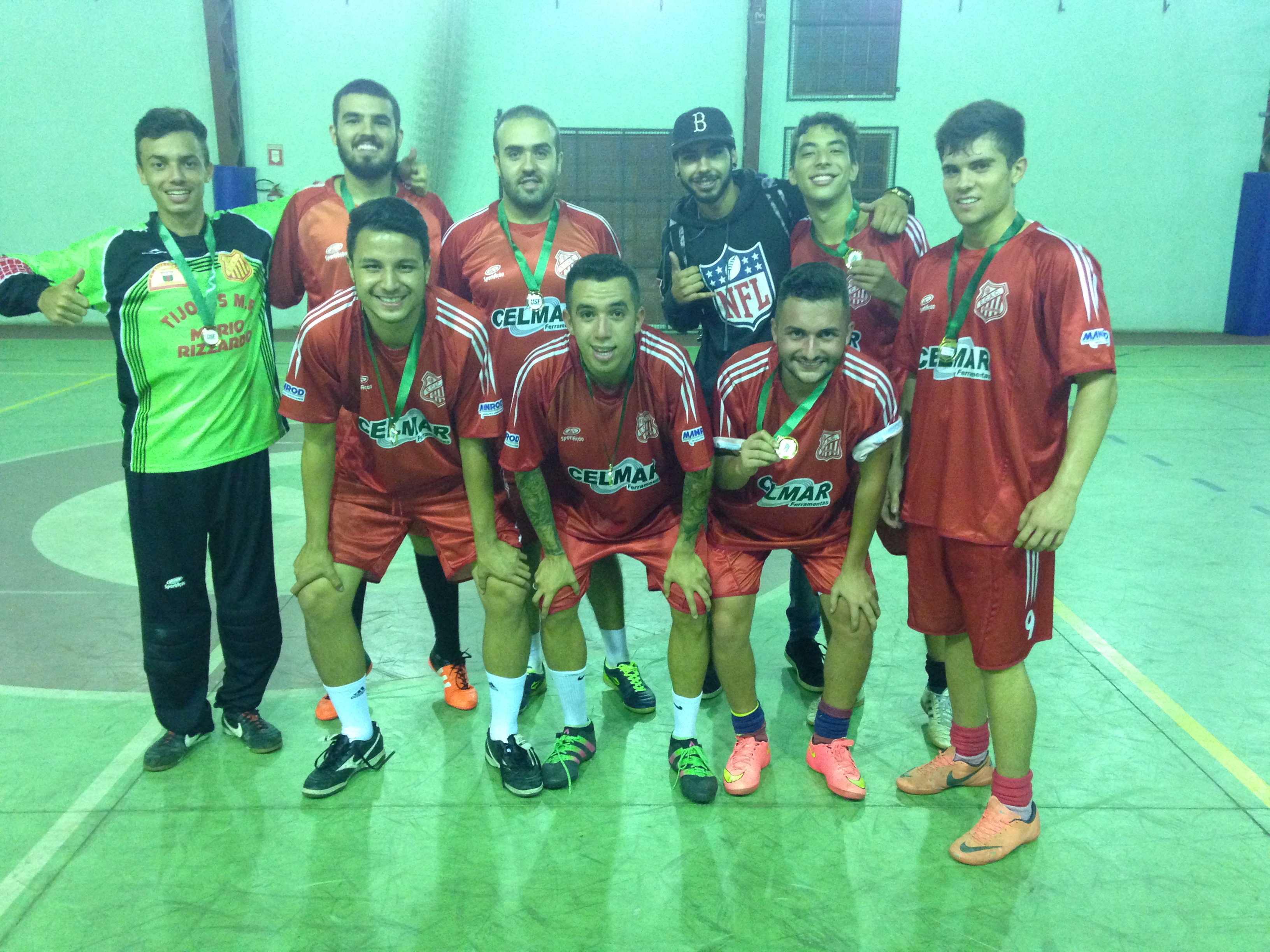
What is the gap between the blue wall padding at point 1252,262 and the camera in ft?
43.6

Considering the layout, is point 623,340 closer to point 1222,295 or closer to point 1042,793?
point 1042,793

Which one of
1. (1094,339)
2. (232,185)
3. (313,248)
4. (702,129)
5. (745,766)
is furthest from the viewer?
(232,185)

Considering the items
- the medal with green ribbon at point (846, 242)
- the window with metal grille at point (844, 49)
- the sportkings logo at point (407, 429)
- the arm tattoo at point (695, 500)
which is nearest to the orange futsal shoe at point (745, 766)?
the arm tattoo at point (695, 500)

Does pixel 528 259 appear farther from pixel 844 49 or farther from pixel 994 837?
pixel 844 49

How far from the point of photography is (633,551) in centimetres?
317

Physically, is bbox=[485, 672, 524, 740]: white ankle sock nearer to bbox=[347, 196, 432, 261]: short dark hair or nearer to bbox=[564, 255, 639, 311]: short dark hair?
bbox=[564, 255, 639, 311]: short dark hair

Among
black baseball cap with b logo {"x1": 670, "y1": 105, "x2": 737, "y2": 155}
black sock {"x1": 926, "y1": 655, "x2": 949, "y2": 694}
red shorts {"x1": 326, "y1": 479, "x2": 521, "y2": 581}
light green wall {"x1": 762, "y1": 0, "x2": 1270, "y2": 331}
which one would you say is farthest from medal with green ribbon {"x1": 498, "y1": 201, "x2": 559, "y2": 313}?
light green wall {"x1": 762, "y1": 0, "x2": 1270, "y2": 331}

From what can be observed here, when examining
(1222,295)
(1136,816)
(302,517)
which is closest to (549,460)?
(1136,816)

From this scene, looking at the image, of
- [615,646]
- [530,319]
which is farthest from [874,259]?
[615,646]

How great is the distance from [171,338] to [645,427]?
5.02ft

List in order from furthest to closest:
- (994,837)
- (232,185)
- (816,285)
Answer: (232,185)
(816,285)
(994,837)

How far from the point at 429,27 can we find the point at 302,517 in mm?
9921

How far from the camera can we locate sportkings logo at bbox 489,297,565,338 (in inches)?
134

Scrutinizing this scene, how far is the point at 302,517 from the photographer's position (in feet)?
18.4
